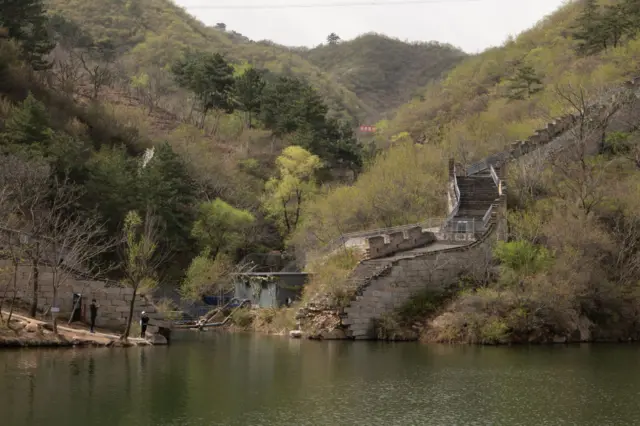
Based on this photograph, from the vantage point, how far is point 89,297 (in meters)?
32.6

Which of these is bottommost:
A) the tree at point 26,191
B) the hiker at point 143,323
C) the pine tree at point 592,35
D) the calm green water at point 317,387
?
the calm green water at point 317,387

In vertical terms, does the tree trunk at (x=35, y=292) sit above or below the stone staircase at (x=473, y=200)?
below

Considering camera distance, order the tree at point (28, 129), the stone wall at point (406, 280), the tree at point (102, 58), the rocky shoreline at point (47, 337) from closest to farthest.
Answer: the rocky shoreline at point (47, 337) < the stone wall at point (406, 280) < the tree at point (28, 129) < the tree at point (102, 58)

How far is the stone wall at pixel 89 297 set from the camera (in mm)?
31609

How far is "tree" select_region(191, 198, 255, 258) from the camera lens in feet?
179

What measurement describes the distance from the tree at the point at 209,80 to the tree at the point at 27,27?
1540 centimetres

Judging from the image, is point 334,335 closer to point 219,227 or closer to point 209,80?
point 219,227

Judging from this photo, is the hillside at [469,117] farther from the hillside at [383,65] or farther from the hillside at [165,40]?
the hillside at [383,65]

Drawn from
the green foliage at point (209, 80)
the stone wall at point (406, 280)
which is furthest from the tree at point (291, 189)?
the stone wall at point (406, 280)

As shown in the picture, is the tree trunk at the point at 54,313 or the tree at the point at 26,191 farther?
the tree at the point at 26,191

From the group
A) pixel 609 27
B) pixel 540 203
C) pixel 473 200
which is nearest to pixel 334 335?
pixel 473 200

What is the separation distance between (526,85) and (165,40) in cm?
7351

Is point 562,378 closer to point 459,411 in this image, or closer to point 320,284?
point 459,411

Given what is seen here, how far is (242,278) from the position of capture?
47.0m
